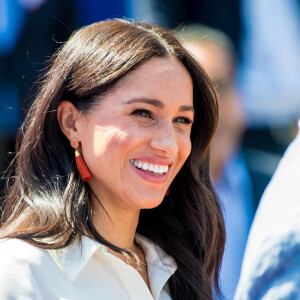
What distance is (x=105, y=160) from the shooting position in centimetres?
231

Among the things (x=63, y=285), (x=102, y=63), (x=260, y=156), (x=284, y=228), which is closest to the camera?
(x=284, y=228)

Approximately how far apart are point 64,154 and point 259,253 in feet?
4.52

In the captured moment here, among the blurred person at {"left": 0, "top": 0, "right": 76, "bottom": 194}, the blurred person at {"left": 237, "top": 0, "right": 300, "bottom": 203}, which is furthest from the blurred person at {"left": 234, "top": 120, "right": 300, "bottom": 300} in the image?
the blurred person at {"left": 237, "top": 0, "right": 300, "bottom": 203}

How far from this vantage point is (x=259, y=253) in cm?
110

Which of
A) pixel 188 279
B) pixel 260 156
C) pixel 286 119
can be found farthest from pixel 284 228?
pixel 286 119

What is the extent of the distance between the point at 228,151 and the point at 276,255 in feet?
8.48

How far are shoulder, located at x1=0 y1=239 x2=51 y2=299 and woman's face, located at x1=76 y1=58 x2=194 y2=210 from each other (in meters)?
0.35

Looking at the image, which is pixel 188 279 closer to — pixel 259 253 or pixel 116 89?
pixel 116 89

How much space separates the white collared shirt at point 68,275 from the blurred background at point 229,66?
0.91 meters

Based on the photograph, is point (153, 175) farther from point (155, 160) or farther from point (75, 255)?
point (75, 255)

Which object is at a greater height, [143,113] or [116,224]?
[143,113]

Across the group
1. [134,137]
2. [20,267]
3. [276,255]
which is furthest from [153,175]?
[276,255]

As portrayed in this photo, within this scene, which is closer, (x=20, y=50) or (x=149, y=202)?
(x=149, y=202)

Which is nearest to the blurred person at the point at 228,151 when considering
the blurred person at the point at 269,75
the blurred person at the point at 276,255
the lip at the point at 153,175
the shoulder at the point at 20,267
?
the blurred person at the point at 269,75
